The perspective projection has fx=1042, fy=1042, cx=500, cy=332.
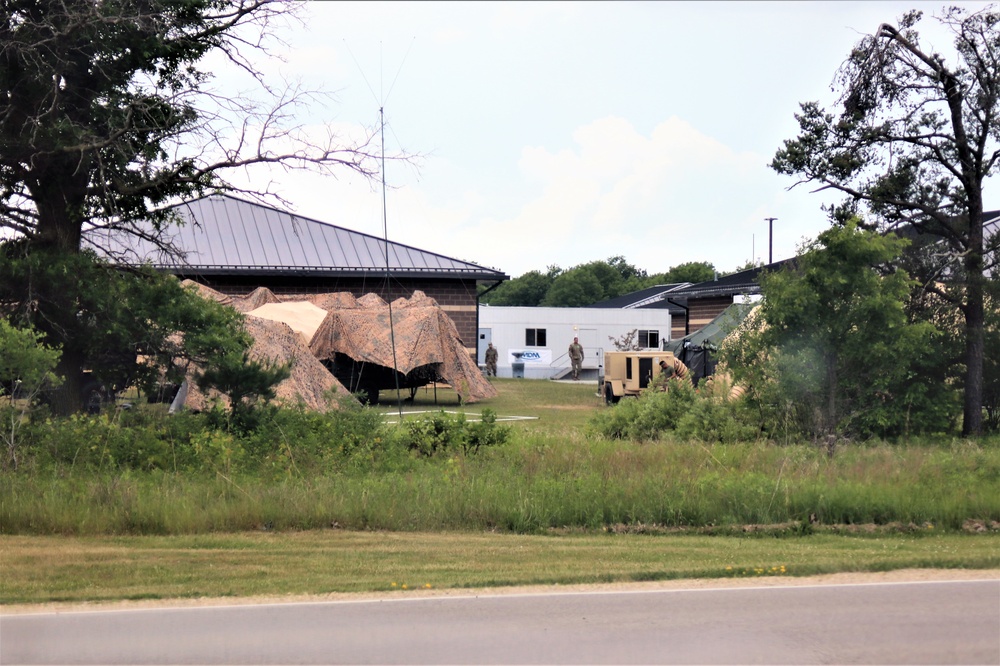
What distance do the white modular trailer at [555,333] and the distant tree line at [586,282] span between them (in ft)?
192

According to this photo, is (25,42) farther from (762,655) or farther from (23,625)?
(762,655)

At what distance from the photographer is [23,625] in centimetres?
728

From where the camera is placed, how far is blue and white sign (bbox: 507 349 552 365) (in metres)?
57.5

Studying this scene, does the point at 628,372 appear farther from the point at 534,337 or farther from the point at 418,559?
the point at 534,337

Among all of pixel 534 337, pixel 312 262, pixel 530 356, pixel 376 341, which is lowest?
pixel 376 341

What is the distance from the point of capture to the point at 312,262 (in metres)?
39.6

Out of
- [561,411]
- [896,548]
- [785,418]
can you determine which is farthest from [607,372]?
[896,548]

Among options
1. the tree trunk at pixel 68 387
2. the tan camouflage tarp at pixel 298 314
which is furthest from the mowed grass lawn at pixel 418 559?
the tan camouflage tarp at pixel 298 314

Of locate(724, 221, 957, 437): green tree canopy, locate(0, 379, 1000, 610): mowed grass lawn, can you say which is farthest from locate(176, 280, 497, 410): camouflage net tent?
locate(0, 379, 1000, 610): mowed grass lawn

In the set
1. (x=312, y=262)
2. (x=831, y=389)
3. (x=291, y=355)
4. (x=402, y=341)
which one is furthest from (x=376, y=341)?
(x=831, y=389)

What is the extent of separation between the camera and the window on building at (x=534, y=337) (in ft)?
191

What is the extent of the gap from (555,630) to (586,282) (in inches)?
4876

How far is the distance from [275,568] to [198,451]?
5.47 meters

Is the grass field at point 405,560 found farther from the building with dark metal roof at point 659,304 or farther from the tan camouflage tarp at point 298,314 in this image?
the building with dark metal roof at point 659,304
